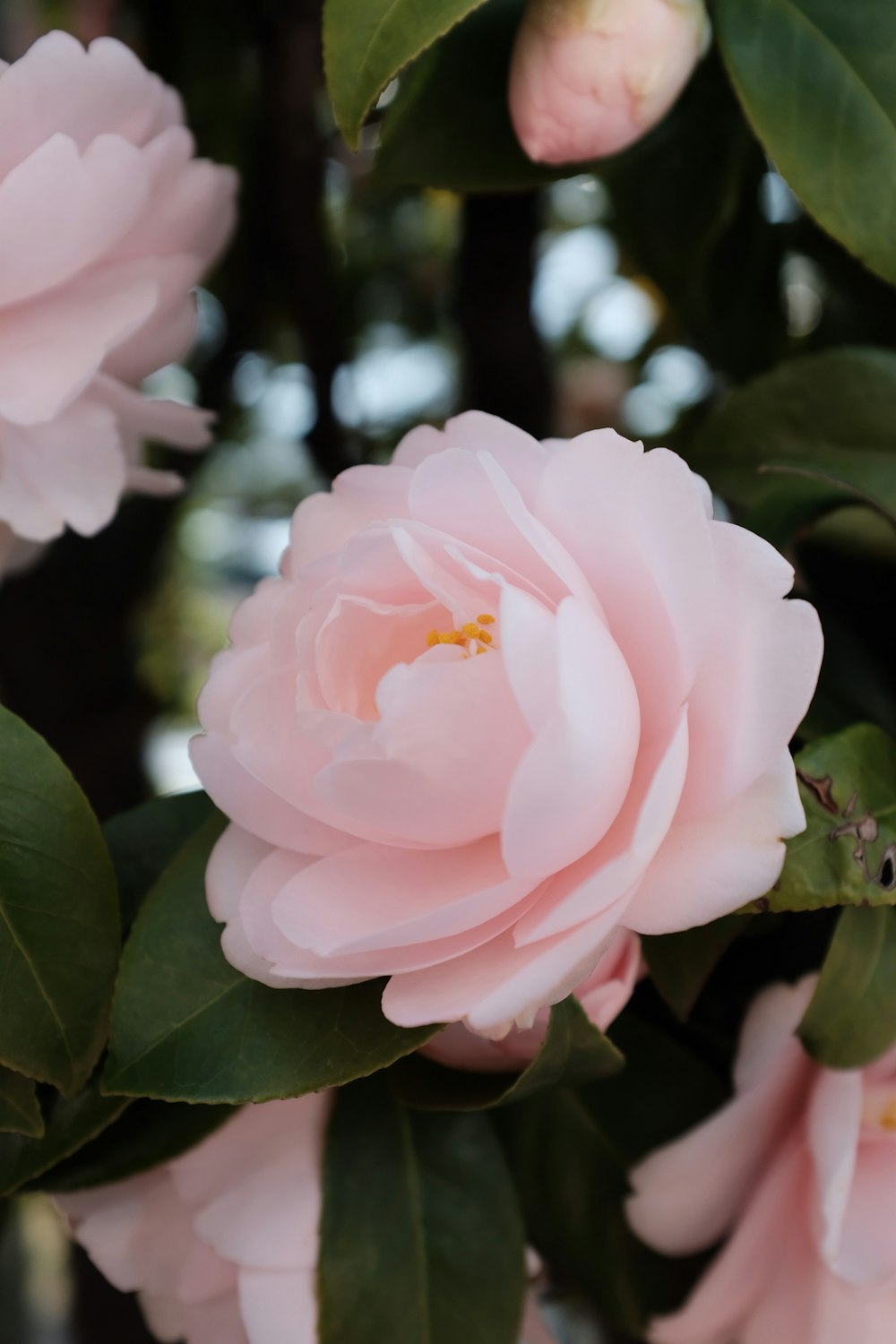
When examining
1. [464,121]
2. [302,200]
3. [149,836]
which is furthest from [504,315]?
→ [149,836]

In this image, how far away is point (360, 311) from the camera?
1.00 metres

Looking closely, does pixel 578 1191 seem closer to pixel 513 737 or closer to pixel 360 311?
pixel 513 737

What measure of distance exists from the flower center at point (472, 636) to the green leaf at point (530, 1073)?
3.4 inches

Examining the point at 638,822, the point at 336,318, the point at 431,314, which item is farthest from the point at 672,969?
the point at 431,314

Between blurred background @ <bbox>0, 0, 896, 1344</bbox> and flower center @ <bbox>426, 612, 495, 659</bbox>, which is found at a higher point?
flower center @ <bbox>426, 612, 495, 659</bbox>

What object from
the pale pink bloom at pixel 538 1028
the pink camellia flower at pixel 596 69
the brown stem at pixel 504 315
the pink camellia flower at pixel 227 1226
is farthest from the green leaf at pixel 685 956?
the brown stem at pixel 504 315

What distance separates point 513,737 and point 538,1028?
11cm

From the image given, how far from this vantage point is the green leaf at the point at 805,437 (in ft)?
1.38

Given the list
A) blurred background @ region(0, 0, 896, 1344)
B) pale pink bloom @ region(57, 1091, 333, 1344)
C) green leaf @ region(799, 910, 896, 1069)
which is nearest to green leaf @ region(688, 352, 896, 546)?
blurred background @ region(0, 0, 896, 1344)

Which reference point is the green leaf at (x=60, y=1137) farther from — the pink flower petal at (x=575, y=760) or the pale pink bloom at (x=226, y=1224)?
the pink flower petal at (x=575, y=760)

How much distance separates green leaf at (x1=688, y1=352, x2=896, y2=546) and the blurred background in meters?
0.02

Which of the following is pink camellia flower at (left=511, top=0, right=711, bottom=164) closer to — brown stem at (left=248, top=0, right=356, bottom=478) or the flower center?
the flower center

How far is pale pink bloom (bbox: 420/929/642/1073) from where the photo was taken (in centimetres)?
33

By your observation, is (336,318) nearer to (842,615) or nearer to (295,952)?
(842,615)
